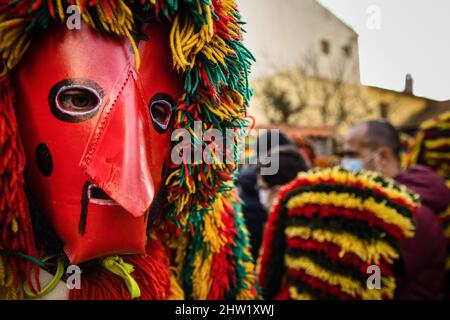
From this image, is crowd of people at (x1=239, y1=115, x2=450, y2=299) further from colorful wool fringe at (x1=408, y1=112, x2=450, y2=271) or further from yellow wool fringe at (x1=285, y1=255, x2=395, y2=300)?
colorful wool fringe at (x1=408, y1=112, x2=450, y2=271)

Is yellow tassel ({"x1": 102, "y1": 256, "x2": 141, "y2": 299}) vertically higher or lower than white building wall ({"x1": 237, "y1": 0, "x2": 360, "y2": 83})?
lower

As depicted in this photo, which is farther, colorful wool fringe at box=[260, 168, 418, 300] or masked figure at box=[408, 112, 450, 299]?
masked figure at box=[408, 112, 450, 299]

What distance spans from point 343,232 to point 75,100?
1153 mm

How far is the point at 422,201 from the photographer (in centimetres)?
194

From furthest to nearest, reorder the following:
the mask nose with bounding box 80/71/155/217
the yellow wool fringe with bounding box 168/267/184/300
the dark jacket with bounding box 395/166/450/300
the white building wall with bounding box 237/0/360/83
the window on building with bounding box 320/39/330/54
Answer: the window on building with bounding box 320/39/330/54
the dark jacket with bounding box 395/166/450/300
the white building wall with bounding box 237/0/360/83
the yellow wool fringe with bounding box 168/267/184/300
the mask nose with bounding box 80/71/155/217

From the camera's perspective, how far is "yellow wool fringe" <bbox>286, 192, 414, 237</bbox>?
150cm

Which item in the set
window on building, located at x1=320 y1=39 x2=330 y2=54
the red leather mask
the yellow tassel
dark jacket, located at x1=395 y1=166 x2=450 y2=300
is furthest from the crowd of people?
window on building, located at x1=320 y1=39 x2=330 y2=54

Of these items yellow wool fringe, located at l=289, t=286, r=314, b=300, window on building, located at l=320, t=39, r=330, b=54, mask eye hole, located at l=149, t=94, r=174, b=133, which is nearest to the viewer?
mask eye hole, located at l=149, t=94, r=174, b=133

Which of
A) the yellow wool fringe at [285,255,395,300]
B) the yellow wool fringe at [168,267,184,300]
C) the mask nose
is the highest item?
the mask nose

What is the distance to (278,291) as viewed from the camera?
1.82 metres

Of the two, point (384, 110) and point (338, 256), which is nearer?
point (338, 256)

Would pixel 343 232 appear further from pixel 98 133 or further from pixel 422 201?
pixel 98 133

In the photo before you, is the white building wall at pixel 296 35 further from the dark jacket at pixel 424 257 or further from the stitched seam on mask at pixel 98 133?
the dark jacket at pixel 424 257

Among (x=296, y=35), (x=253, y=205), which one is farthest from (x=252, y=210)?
(x=296, y=35)
